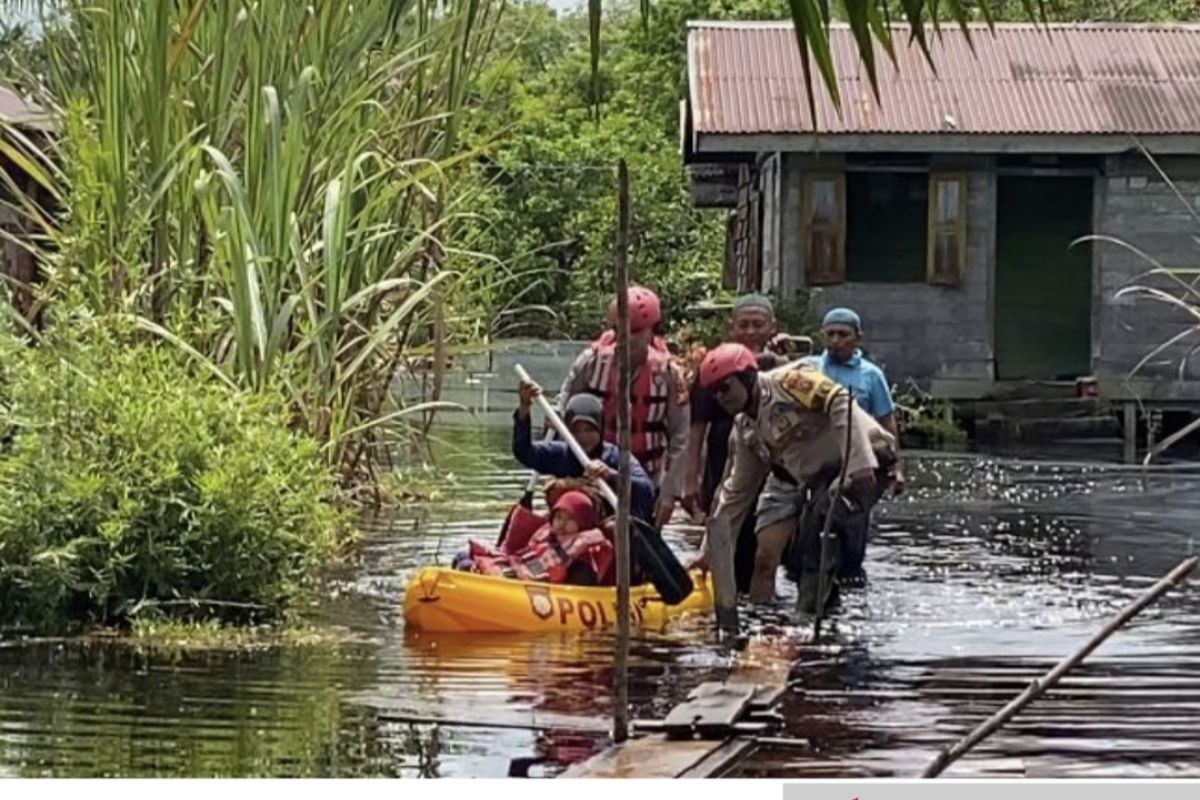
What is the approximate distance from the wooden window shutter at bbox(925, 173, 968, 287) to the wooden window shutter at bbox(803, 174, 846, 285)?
82cm

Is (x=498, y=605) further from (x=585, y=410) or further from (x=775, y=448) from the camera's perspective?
(x=775, y=448)

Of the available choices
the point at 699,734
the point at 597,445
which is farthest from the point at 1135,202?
the point at 699,734

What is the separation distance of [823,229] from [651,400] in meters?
11.8

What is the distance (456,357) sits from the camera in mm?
10984

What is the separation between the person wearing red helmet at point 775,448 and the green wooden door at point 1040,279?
1319 cm

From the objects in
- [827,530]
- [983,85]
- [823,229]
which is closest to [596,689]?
[827,530]

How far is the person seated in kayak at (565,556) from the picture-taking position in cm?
861

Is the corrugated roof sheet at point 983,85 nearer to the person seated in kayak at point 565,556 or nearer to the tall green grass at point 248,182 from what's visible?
the tall green grass at point 248,182

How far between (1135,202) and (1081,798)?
1705 centimetres

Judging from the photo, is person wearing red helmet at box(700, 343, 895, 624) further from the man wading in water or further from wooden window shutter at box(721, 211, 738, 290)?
wooden window shutter at box(721, 211, 738, 290)

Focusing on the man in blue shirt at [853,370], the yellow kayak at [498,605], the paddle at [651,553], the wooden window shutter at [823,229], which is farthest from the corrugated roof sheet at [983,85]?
the yellow kayak at [498,605]

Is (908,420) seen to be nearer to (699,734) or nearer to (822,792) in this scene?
(699,734)

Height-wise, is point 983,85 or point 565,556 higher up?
point 983,85

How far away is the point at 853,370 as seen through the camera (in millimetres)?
9555
